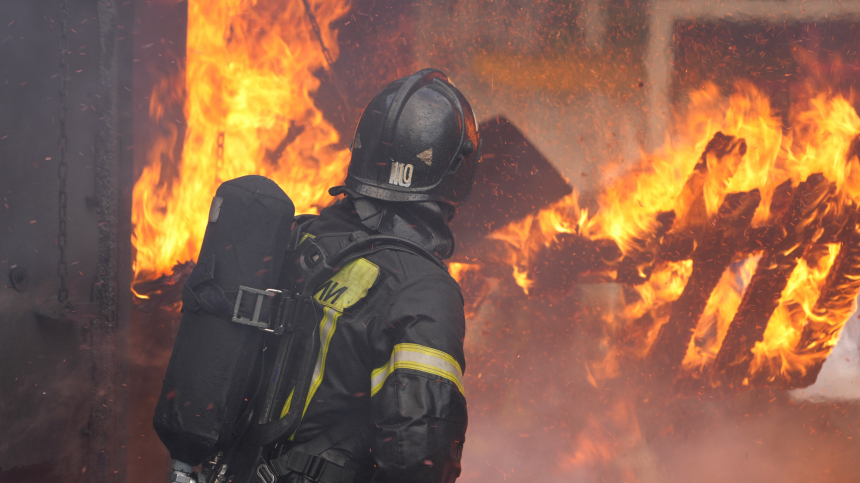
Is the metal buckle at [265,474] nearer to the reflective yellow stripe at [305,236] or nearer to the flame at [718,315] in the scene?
the reflective yellow stripe at [305,236]

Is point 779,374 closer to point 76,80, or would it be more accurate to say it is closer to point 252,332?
point 252,332

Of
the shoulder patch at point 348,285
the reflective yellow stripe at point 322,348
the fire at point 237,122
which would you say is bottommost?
the reflective yellow stripe at point 322,348

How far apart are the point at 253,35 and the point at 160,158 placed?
4.53 feet

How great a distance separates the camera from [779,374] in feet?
17.3

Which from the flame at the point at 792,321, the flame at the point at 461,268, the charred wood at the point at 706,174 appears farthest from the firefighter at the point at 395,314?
the flame at the point at 792,321

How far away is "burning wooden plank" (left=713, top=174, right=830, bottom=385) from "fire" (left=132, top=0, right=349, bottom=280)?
4.03 metres

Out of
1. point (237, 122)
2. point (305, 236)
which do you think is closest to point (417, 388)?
point (305, 236)

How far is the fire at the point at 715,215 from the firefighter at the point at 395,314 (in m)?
2.89

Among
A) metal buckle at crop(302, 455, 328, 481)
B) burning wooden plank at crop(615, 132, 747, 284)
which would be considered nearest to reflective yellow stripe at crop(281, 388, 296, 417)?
metal buckle at crop(302, 455, 328, 481)

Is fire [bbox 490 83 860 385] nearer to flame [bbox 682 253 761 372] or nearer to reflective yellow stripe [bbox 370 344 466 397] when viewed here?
flame [bbox 682 253 761 372]

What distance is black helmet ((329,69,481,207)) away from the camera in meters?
2.27

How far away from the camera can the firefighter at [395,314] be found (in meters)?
1.69

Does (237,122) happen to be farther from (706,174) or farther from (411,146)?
(706,174)

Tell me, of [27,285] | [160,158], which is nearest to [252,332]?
[27,285]
